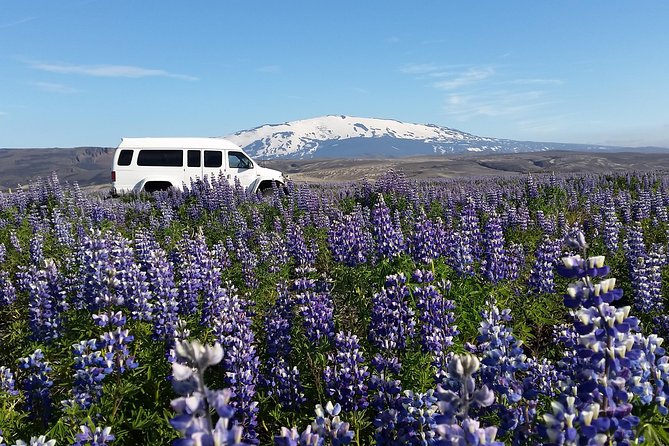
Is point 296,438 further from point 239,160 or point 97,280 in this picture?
point 239,160

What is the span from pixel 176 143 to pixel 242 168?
8.58ft

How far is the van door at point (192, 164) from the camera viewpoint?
1828 centimetres

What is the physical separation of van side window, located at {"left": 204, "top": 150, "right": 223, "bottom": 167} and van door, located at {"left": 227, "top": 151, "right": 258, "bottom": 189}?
1.12ft

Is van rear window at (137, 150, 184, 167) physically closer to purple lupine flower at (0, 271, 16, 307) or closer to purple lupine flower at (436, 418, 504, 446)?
purple lupine flower at (0, 271, 16, 307)

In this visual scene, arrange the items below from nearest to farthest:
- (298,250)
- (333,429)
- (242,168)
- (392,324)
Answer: (333,429)
(392,324)
(298,250)
(242,168)

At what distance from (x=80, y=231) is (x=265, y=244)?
3.66 meters

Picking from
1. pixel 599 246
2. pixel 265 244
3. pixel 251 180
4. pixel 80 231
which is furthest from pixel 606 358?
pixel 251 180

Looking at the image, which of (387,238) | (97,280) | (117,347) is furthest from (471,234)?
(117,347)

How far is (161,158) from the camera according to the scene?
59.8 feet

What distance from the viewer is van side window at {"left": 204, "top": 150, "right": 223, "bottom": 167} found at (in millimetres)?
18484

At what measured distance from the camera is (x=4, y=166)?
12031 centimetres

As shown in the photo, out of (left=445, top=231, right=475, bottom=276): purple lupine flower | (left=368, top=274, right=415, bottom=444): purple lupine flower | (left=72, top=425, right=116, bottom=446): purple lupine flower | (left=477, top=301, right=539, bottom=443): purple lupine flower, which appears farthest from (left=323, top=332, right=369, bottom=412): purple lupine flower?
(left=445, top=231, right=475, bottom=276): purple lupine flower

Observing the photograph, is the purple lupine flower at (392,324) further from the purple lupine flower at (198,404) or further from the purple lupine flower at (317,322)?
the purple lupine flower at (198,404)

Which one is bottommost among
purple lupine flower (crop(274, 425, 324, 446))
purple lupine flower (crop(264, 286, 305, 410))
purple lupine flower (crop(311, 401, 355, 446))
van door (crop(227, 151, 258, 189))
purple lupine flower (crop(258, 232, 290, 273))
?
purple lupine flower (crop(264, 286, 305, 410))
